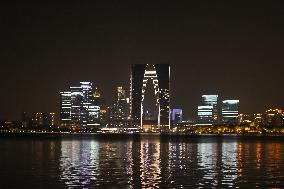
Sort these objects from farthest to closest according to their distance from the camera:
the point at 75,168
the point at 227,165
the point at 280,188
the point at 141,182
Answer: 1. the point at 227,165
2. the point at 75,168
3. the point at 141,182
4. the point at 280,188

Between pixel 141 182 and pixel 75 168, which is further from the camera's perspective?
pixel 75 168

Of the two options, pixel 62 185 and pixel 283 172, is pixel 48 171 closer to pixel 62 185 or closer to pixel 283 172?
pixel 62 185

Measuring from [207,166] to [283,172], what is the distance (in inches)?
339

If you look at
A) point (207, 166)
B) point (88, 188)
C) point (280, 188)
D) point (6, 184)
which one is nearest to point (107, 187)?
point (88, 188)

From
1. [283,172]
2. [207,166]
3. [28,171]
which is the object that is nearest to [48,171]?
[28,171]

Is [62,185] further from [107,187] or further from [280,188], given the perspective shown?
[280,188]

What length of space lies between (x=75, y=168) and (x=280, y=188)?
65.7ft

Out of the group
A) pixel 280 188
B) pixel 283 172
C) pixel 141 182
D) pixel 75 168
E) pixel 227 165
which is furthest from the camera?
pixel 227 165

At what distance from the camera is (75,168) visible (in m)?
50.6

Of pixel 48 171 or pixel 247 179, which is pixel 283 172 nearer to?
pixel 247 179

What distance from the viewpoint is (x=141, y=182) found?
129 ft

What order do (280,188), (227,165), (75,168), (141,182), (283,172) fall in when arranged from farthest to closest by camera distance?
(227,165), (75,168), (283,172), (141,182), (280,188)

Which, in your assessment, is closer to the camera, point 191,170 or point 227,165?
point 191,170

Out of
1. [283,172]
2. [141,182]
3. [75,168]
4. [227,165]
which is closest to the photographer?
[141,182]
